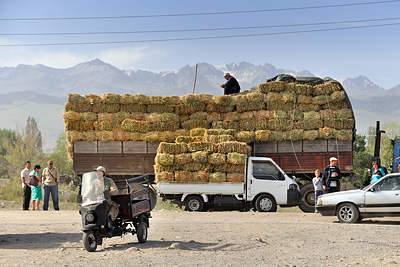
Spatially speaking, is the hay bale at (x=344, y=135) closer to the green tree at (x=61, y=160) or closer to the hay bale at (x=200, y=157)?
the hay bale at (x=200, y=157)

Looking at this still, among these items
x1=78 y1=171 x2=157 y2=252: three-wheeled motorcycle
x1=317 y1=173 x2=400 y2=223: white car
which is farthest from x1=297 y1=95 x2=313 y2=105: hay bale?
x1=78 y1=171 x2=157 y2=252: three-wheeled motorcycle

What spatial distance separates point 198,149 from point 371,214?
677 centimetres

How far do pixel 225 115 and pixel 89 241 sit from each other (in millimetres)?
12060

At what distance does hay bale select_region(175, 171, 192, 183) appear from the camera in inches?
768

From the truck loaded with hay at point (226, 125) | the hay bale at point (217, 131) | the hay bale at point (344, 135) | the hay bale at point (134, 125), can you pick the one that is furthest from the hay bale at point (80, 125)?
the hay bale at point (344, 135)

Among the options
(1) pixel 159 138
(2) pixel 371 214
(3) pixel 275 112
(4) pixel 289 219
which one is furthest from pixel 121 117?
(2) pixel 371 214

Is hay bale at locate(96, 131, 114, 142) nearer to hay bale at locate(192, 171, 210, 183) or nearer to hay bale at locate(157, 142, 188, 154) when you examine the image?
hay bale at locate(157, 142, 188, 154)

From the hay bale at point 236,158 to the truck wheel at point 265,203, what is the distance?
141cm

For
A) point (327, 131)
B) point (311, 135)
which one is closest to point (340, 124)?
point (327, 131)

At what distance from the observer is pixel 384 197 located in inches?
590

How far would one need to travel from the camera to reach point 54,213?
61.0 feet

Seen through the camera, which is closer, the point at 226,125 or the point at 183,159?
the point at 183,159

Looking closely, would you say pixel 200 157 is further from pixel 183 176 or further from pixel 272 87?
pixel 272 87

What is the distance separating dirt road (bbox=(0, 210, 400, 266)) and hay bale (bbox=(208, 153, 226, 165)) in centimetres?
301
